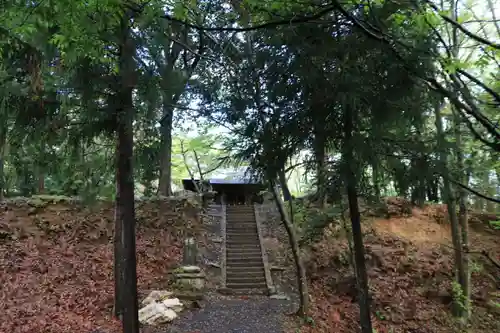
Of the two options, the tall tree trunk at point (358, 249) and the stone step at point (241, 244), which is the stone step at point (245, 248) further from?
the tall tree trunk at point (358, 249)

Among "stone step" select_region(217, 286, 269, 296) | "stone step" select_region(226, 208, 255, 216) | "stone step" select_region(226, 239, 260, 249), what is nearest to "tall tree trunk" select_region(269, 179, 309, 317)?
"stone step" select_region(217, 286, 269, 296)

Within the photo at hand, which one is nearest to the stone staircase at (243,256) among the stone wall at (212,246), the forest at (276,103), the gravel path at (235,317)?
the stone wall at (212,246)

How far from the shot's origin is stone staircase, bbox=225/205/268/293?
9.85 m

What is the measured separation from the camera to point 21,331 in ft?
19.7

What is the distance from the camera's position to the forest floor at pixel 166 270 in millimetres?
7282

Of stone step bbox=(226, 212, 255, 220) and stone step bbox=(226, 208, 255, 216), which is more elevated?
stone step bbox=(226, 208, 255, 216)

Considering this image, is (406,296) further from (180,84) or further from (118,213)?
(180,84)

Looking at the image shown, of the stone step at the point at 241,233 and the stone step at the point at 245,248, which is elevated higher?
the stone step at the point at 241,233

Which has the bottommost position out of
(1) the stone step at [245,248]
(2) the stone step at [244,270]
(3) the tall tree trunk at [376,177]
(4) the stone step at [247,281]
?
(4) the stone step at [247,281]

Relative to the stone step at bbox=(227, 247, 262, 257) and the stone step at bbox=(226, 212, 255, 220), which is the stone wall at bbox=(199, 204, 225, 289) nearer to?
the stone step at bbox=(226, 212, 255, 220)

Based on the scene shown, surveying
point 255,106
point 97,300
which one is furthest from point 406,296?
point 97,300

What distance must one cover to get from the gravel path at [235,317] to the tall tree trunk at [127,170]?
2024 millimetres

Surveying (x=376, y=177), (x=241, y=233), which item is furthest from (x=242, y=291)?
(x=376, y=177)

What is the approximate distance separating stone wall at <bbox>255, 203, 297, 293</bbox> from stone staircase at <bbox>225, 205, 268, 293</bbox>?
0.96ft
